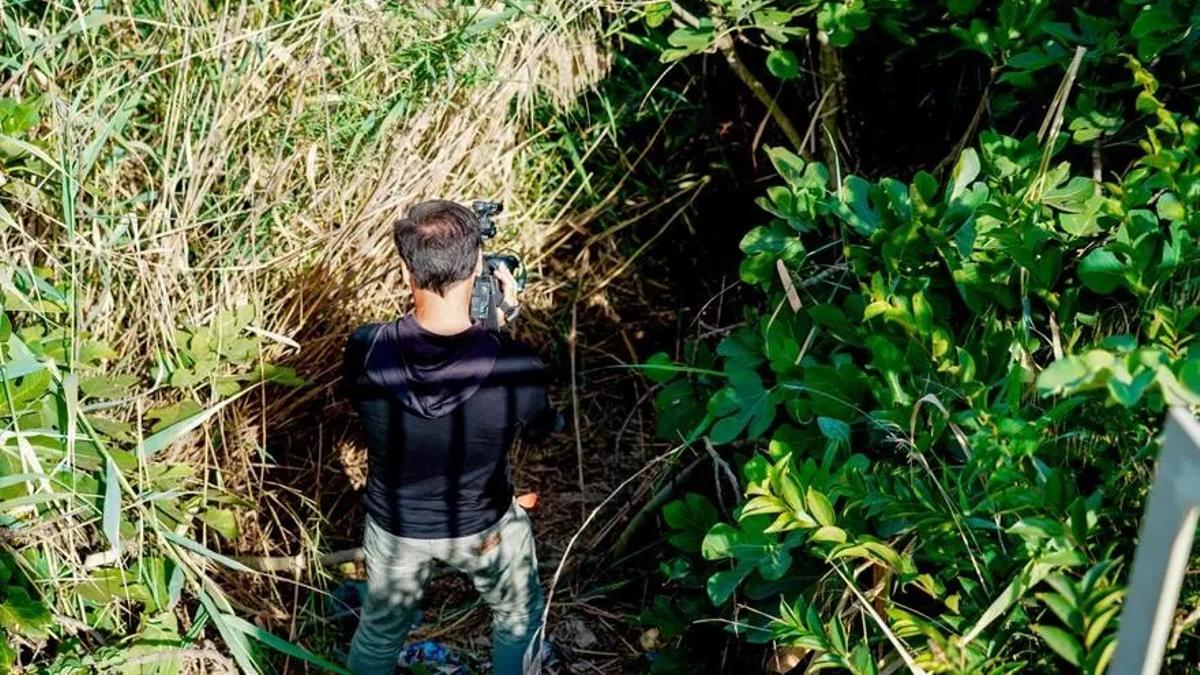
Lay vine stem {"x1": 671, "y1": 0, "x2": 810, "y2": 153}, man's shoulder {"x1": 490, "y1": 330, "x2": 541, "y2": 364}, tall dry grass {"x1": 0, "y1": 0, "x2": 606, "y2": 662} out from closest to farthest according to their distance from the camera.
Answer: man's shoulder {"x1": 490, "y1": 330, "x2": 541, "y2": 364} < tall dry grass {"x1": 0, "y1": 0, "x2": 606, "y2": 662} < vine stem {"x1": 671, "y1": 0, "x2": 810, "y2": 153}

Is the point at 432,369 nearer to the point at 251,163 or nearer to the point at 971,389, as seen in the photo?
the point at 251,163

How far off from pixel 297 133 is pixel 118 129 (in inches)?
17.6

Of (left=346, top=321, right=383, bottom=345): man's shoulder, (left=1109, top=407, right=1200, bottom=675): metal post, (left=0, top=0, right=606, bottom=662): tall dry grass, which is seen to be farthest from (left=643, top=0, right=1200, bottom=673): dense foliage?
(left=0, top=0, right=606, bottom=662): tall dry grass

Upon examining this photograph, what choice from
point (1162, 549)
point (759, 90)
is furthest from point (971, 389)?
point (759, 90)

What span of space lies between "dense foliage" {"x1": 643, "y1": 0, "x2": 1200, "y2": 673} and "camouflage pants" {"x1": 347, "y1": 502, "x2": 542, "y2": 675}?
1.07ft

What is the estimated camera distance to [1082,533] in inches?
74.1

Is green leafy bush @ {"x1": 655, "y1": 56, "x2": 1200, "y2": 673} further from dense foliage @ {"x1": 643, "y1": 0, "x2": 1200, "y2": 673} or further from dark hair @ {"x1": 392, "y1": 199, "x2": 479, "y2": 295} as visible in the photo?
dark hair @ {"x1": 392, "y1": 199, "x2": 479, "y2": 295}

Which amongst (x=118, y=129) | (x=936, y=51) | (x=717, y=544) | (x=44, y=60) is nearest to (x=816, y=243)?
(x=936, y=51)

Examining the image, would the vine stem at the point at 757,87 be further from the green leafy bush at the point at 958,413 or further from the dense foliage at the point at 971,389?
the green leafy bush at the point at 958,413

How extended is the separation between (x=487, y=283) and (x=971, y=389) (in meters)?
A: 1.20

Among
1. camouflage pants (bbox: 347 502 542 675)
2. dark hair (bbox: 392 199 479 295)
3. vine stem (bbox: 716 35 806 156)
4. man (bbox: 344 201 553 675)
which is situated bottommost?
camouflage pants (bbox: 347 502 542 675)

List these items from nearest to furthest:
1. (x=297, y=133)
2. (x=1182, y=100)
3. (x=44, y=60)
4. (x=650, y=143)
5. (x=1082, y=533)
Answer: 1. (x=1082, y=533)
2. (x=1182, y=100)
3. (x=44, y=60)
4. (x=297, y=133)
5. (x=650, y=143)

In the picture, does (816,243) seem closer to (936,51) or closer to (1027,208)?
(936,51)

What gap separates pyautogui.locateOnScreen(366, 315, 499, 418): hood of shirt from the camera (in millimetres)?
2680
